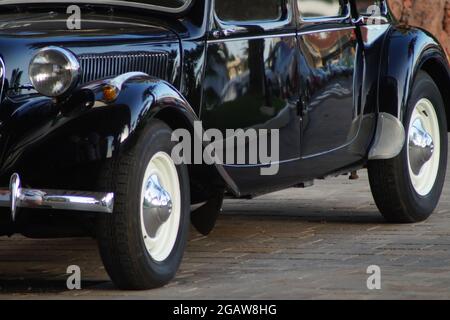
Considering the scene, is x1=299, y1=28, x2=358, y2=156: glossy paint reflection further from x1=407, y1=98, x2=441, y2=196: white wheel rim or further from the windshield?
the windshield

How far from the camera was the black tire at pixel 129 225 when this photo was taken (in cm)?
560

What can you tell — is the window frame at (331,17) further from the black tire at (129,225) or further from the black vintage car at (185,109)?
the black tire at (129,225)

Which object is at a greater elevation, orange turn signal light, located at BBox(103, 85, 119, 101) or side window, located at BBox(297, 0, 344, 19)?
side window, located at BBox(297, 0, 344, 19)

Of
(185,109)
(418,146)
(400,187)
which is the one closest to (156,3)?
(185,109)

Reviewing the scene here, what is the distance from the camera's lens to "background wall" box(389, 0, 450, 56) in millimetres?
14805

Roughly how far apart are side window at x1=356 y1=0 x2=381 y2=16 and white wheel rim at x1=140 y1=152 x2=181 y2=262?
7.49ft

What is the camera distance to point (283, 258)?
672 cm

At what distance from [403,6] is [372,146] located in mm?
7436

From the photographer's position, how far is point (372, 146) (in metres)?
7.67

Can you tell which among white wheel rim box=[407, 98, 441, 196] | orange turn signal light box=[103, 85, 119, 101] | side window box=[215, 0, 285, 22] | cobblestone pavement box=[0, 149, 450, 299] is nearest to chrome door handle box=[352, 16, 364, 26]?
white wheel rim box=[407, 98, 441, 196]

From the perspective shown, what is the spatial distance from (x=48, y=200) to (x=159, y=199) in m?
0.61
